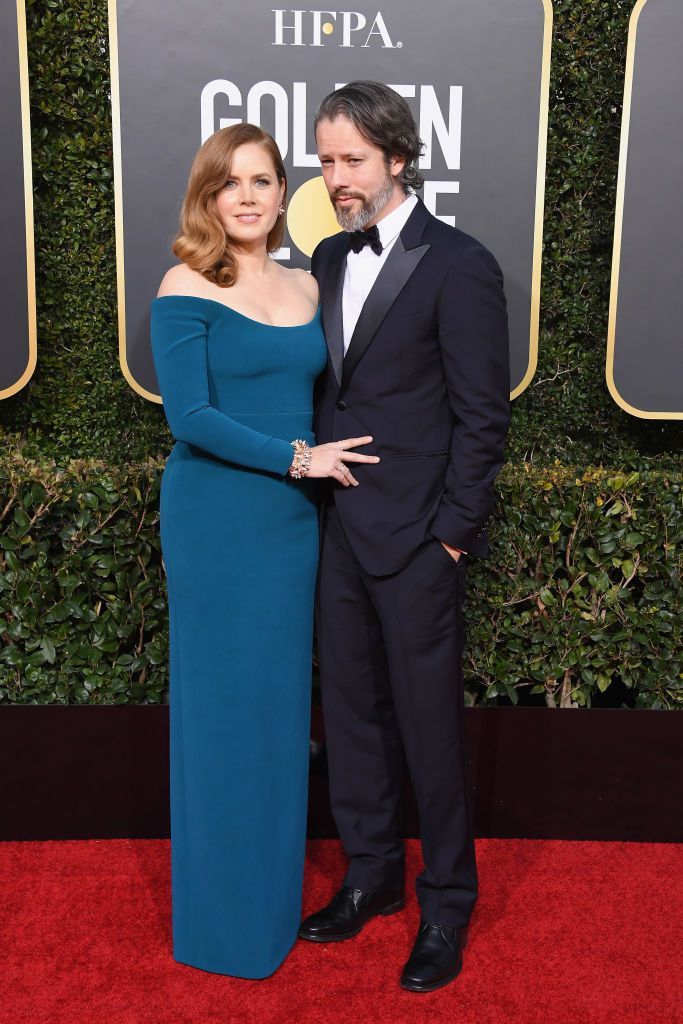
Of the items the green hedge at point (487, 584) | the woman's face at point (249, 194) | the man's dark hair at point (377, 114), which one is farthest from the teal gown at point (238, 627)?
the green hedge at point (487, 584)

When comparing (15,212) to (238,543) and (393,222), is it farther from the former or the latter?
(238,543)

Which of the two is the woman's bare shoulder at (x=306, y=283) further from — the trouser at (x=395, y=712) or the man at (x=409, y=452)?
the trouser at (x=395, y=712)

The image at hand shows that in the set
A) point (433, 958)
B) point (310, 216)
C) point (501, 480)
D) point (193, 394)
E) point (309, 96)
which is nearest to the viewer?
point (193, 394)

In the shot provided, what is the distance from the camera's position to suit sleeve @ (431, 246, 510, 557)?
231cm

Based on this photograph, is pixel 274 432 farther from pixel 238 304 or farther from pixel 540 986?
pixel 540 986

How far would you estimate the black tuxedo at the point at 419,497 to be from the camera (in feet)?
7.67

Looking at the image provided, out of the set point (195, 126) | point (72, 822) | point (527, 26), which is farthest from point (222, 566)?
point (527, 26)

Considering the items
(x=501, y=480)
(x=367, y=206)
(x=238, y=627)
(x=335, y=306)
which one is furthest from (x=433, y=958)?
(x=367, y=206)

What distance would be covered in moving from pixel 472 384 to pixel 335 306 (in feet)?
1.41

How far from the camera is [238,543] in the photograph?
238cm

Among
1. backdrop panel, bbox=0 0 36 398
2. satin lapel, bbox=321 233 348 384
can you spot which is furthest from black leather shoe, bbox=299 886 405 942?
backdrop panel, bbox=0 0 36 398

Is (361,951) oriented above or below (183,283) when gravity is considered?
below

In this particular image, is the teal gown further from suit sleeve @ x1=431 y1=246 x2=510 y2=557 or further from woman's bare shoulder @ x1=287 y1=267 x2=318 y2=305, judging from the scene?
suit sleeve @ x1=431 y1=246 x2=510 y2=557

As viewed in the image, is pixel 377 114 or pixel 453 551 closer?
pixel 377 114
